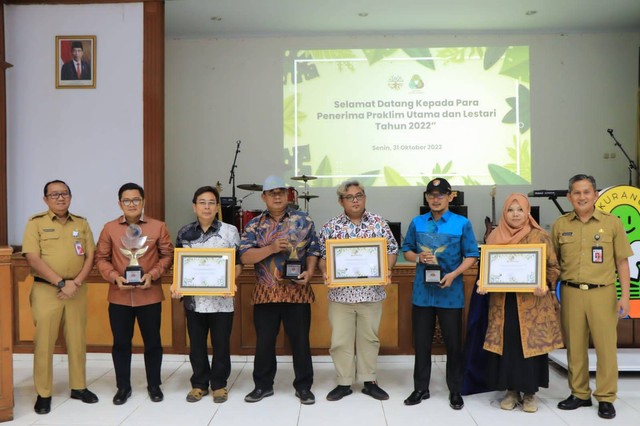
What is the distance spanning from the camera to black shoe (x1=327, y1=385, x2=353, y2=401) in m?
3.27

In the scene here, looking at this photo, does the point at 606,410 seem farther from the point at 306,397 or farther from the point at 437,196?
the point at 306,397

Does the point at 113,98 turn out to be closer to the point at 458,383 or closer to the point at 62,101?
the point at 62,101

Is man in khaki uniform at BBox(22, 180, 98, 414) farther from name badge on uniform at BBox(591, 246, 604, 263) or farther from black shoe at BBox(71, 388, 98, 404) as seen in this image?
name badge on uniform at BBox(591, 246, 604, 263)

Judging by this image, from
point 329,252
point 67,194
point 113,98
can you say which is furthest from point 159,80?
point 329,252

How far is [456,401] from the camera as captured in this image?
3133 mm

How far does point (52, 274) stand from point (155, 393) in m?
0.93

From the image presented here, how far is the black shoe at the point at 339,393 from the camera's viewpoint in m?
3.27

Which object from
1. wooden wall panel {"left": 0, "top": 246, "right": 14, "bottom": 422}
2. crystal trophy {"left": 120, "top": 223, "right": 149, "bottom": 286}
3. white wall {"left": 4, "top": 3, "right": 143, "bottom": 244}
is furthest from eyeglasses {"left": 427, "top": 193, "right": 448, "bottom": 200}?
white wall {"left": 4, "top": 3, "right": 143, "bottom": 244}

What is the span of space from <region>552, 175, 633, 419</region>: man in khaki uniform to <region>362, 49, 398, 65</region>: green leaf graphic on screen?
5.06 m

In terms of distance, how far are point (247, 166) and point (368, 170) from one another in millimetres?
1759

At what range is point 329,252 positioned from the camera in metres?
3.12

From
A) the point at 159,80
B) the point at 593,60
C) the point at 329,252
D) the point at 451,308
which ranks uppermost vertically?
the point at 593,60

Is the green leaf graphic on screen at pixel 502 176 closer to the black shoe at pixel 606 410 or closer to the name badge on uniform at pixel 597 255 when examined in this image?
the name badge on uniform at pixel 597 255

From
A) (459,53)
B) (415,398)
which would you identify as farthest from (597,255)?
(459,53)
